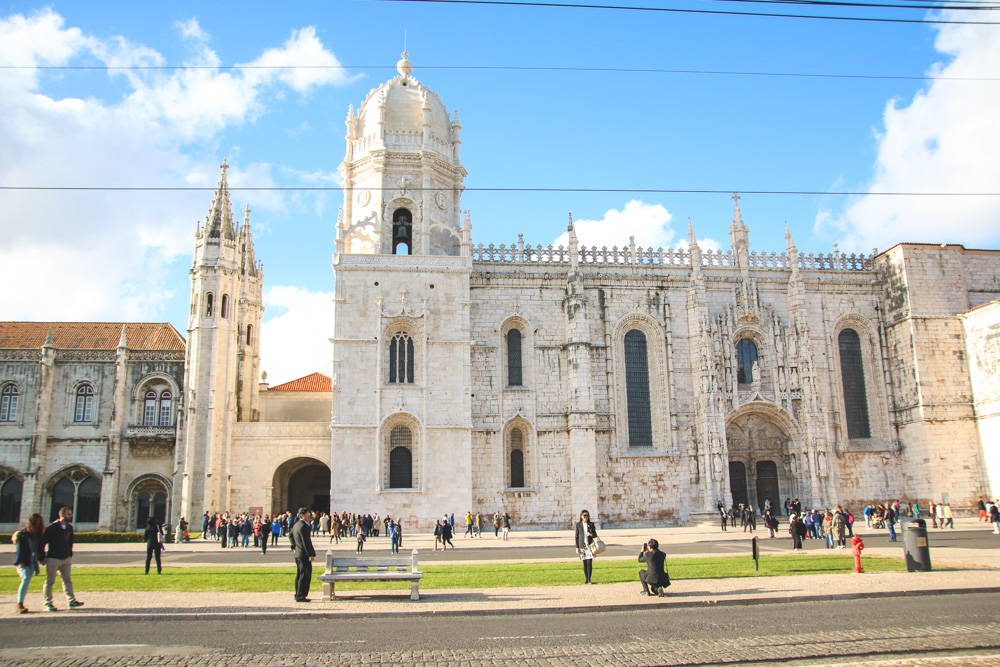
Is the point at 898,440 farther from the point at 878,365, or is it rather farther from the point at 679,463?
the point at 679,463

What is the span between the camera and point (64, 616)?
12.0 meters

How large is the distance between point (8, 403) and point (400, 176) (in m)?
24.9

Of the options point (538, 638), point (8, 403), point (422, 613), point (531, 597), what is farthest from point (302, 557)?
point (8, 403)

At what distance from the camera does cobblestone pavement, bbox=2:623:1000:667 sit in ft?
29.9

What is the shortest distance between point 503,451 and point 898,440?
20707 mm

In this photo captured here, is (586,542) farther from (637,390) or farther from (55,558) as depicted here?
(637,390)

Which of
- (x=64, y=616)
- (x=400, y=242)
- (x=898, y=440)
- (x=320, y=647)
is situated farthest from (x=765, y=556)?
(x=400, y=242)

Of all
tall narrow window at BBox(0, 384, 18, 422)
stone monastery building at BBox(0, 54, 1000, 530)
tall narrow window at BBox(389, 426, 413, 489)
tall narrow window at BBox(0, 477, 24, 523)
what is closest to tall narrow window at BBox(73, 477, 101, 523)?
stone monastery building at BBox(0, 54, 1000, 530)

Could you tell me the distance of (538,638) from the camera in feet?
34.8

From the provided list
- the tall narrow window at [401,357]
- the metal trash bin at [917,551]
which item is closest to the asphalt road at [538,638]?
the metal trash bin at [917,551]

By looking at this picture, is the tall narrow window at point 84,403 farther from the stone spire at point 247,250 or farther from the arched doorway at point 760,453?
the arched doorway at point 760,453

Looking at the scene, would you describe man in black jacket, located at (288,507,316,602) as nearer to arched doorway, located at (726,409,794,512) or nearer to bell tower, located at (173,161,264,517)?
bell tower, located at (173,161,264,517)

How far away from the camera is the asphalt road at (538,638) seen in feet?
30.9

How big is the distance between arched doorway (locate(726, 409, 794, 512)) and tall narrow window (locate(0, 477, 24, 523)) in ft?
123
